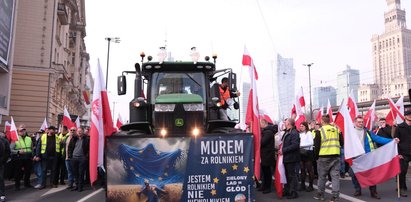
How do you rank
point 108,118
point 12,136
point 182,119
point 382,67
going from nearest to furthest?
point 108,118, point 182,119, point 12,136, point 382,67

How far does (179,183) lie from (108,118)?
1.93 m

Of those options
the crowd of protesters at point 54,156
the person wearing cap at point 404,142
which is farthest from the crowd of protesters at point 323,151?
the crowd of protesters at point 54,156

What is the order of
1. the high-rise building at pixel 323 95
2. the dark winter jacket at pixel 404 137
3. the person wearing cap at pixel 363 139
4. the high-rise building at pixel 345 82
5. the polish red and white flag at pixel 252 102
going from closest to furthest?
the polish red and white flag at pixel 252 102, the person wearing cap at pixel 363 139, the dark winter jacket at pixel 404 137, the high-rise building at pixel 345 82, the high-rise building at pixel 323 95

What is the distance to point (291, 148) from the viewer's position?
9023mm

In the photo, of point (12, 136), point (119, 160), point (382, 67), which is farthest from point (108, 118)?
point (382, 67)

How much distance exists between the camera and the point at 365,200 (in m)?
8.58

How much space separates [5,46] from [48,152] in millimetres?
11109

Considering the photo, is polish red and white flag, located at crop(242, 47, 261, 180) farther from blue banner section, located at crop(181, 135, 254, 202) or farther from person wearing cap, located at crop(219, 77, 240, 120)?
blue banner section, located at crop(181, 135, 254, 202)

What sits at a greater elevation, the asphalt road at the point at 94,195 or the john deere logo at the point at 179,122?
the john deere logo at the point at 179,122

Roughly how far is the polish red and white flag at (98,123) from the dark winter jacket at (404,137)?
703cm

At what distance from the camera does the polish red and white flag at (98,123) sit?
21.0ft

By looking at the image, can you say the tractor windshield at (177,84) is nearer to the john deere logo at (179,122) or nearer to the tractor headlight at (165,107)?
the tractor headlight at (165,107)

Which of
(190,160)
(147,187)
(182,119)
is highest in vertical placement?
(182,119)

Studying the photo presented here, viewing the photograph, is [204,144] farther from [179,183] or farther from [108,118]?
[108,118]
